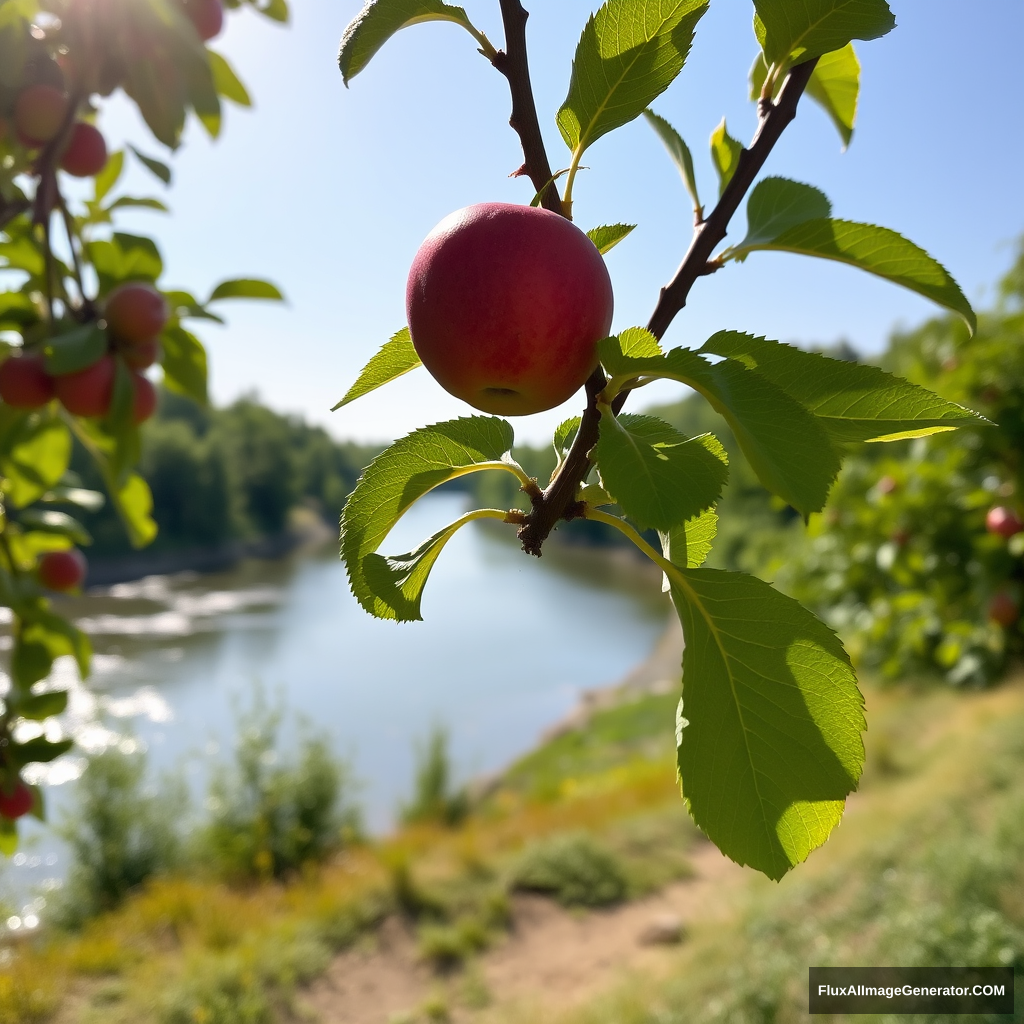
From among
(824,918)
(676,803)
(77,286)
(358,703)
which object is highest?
(77,286)

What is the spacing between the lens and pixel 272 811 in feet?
19.6

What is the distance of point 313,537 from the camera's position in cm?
2967

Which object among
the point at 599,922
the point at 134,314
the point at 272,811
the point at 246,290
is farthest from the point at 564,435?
the point at 272,811

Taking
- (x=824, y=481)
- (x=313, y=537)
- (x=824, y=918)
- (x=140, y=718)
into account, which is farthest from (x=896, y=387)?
(x=313, y=537)

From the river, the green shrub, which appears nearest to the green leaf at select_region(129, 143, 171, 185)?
the green shrub

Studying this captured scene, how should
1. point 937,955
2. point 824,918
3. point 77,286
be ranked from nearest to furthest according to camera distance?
1. point 77,286
2. point 937,955
3. point 824,918

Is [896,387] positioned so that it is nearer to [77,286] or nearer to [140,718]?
[77,286]

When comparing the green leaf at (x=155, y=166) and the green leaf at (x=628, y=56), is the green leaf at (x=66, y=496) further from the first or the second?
the green leaf at (x=628, y=56)

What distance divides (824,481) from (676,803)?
6.63 meters

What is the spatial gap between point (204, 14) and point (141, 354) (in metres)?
0.60

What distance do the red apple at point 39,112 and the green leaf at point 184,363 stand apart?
12.8 inches

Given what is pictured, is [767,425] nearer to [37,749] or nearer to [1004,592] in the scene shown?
[37,749]

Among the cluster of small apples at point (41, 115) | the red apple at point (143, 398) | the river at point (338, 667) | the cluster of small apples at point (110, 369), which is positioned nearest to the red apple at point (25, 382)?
the cluster of small apples at point (110, 369)

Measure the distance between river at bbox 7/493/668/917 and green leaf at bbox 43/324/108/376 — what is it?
627cm
